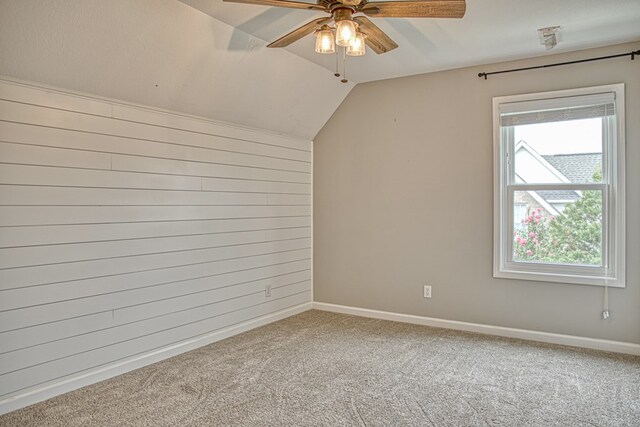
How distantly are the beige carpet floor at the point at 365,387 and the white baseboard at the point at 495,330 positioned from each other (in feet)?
0.48

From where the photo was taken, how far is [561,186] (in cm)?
377

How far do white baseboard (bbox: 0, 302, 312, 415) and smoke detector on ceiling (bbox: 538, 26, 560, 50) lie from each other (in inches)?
132

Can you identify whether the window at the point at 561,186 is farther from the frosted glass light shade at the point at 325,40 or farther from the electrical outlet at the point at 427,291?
the frosted glass light shade at the point at 325,40

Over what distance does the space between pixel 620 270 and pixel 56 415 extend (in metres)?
4.00

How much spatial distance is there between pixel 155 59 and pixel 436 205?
274 cm

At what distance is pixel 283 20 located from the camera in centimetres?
307

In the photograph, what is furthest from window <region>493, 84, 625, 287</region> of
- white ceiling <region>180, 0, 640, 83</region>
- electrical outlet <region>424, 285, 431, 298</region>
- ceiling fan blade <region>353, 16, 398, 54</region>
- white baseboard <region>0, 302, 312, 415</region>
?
white baseboard <region>0, 302, 312, 415</region>

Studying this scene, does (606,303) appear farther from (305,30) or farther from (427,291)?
(305,30)

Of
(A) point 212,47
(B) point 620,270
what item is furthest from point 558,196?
(A) point 212,47

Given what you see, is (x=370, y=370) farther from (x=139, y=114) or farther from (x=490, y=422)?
(x=139, y=114)

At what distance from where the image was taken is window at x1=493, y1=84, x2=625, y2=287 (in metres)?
3.56

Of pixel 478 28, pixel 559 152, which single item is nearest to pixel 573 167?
pixel 559 152

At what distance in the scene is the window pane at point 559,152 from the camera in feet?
12.0

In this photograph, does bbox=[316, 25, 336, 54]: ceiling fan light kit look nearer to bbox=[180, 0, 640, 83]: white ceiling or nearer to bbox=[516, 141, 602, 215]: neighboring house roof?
bbox=[180, 0, 640, 83]: white ceiling
